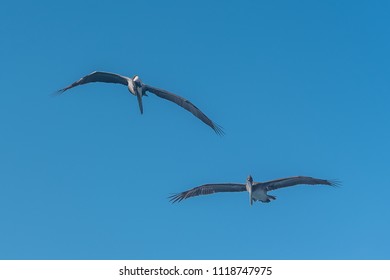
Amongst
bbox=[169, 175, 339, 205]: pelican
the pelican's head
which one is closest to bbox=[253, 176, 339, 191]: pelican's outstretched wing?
bbox=[169, 175, 339, 205]: pelican

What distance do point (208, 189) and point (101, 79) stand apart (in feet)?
26.8

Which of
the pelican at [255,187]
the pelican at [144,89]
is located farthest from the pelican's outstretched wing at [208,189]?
the pelican at [144,89]

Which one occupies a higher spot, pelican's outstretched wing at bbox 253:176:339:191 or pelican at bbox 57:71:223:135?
pelican at bbox 57:71:223:135

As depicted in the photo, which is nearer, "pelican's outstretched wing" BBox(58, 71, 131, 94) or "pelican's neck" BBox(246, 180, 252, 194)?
"pelican's outstretched wing" BBox(58, 71, 131, 94)

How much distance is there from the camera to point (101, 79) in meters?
41.3

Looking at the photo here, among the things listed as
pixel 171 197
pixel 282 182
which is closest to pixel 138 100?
pixel 171 197

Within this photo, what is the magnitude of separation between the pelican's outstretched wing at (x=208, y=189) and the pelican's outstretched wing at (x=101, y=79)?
21.9 ft

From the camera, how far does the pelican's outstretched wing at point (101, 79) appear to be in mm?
40906

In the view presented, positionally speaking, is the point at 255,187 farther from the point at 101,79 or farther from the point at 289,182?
the point at 101,79

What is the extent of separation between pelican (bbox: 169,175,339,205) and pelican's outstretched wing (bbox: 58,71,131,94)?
6.77 metres

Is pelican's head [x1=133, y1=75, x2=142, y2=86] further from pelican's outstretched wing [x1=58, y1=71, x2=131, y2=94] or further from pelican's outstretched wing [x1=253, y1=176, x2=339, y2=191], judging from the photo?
pelican's outstretched wing [x1=253, y1=176, x2=339, y2=191]

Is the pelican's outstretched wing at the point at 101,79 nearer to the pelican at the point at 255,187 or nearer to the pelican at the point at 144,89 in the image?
the pelican at the point at 144,89

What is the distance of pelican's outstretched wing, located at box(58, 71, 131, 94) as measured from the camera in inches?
1610
